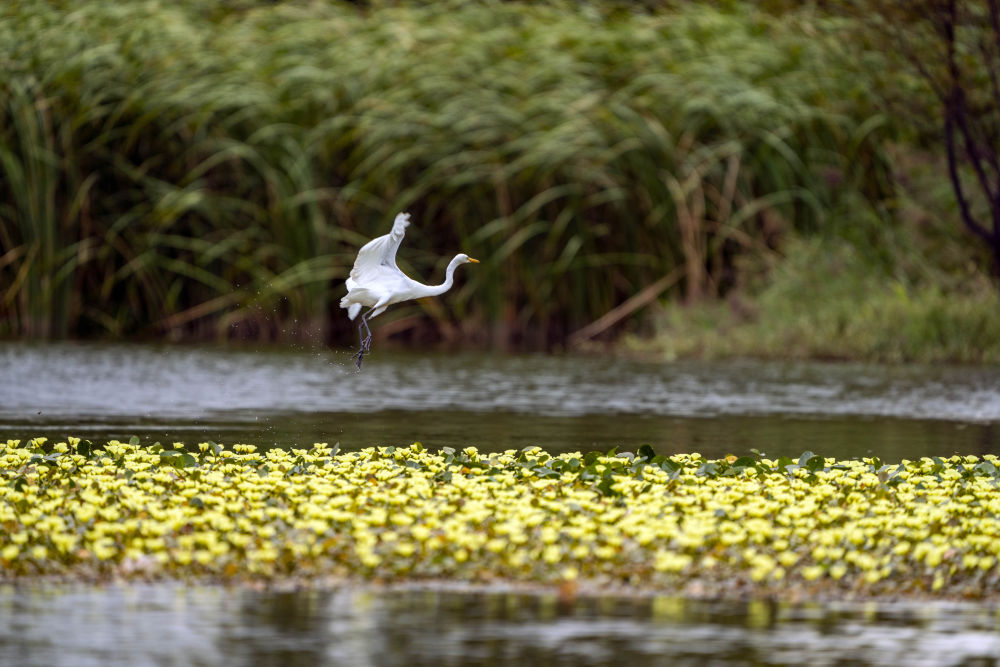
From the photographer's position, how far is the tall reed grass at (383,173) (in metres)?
23.1

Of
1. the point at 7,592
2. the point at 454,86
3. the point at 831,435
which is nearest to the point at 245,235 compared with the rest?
the point at 454,86

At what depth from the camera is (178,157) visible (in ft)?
79.1

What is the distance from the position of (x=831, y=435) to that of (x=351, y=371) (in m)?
6.69

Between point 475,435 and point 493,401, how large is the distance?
2757 millimetres

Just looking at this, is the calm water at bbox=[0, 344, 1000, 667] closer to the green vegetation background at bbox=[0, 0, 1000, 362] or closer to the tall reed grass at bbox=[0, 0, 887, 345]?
the green vegetation background at bbox=[0, 0, 1000, 362]

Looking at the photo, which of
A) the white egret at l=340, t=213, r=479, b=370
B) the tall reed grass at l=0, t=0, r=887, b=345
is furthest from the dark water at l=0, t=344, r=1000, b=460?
the white egret at l=340, t=213, r=479, b=370

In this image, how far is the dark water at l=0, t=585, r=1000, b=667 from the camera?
7082mm

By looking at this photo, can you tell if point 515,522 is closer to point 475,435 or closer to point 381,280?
point 381,280

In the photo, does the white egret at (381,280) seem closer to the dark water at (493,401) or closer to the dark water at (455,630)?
the dark water at (493,401)

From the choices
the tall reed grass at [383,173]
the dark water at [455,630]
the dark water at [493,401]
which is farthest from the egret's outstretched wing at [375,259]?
the tall reed grass at [383,173]

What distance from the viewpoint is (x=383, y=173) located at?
2320cm

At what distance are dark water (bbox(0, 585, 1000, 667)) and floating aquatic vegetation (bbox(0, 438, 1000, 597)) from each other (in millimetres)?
350

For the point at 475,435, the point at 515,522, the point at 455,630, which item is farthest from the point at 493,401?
the point at 455,630

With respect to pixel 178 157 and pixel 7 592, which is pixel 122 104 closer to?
pixel 178 157
